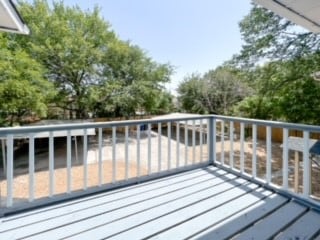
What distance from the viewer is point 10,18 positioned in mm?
3064

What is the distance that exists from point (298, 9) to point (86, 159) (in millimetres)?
2310

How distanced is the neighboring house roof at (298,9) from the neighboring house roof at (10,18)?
260 cm

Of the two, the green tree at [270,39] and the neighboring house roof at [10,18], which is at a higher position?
the green tree at [270,39]

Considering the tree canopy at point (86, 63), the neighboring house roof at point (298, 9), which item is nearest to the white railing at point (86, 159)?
the neighboring house roof at point (298, 9)

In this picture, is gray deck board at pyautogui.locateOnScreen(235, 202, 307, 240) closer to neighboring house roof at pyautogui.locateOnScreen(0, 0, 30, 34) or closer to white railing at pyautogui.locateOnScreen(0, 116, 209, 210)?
white railing at pyautogui.locateOnScreen(0, 116, 209, 210)

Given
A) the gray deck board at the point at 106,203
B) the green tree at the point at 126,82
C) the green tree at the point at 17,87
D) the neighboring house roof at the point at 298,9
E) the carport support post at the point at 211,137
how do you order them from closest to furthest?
1. the neighboring house roof at the point at 298,9
2. the gray deck board at the point at 106,203
3. the carport support post at the point at 211,137
4. the green tree at the point at 17,87
5. the green tree at the point at 126,82

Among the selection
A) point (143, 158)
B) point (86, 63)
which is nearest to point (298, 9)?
point (143, 158)

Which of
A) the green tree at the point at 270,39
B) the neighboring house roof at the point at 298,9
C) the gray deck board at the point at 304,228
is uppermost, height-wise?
the green tree at the point at 270,39

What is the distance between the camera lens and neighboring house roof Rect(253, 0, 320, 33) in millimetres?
1881

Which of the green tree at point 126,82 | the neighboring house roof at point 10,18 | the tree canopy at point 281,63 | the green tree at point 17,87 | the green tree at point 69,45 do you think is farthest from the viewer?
the green tree at point 126,82

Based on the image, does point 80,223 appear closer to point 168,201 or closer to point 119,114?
point 168,201

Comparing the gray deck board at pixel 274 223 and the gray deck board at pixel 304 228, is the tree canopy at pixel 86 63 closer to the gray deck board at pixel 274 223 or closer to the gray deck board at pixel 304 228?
the gray deck board at pixel 274 223

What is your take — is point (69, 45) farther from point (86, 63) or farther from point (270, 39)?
point (270, 39)

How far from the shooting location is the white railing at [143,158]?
8.16 ft
